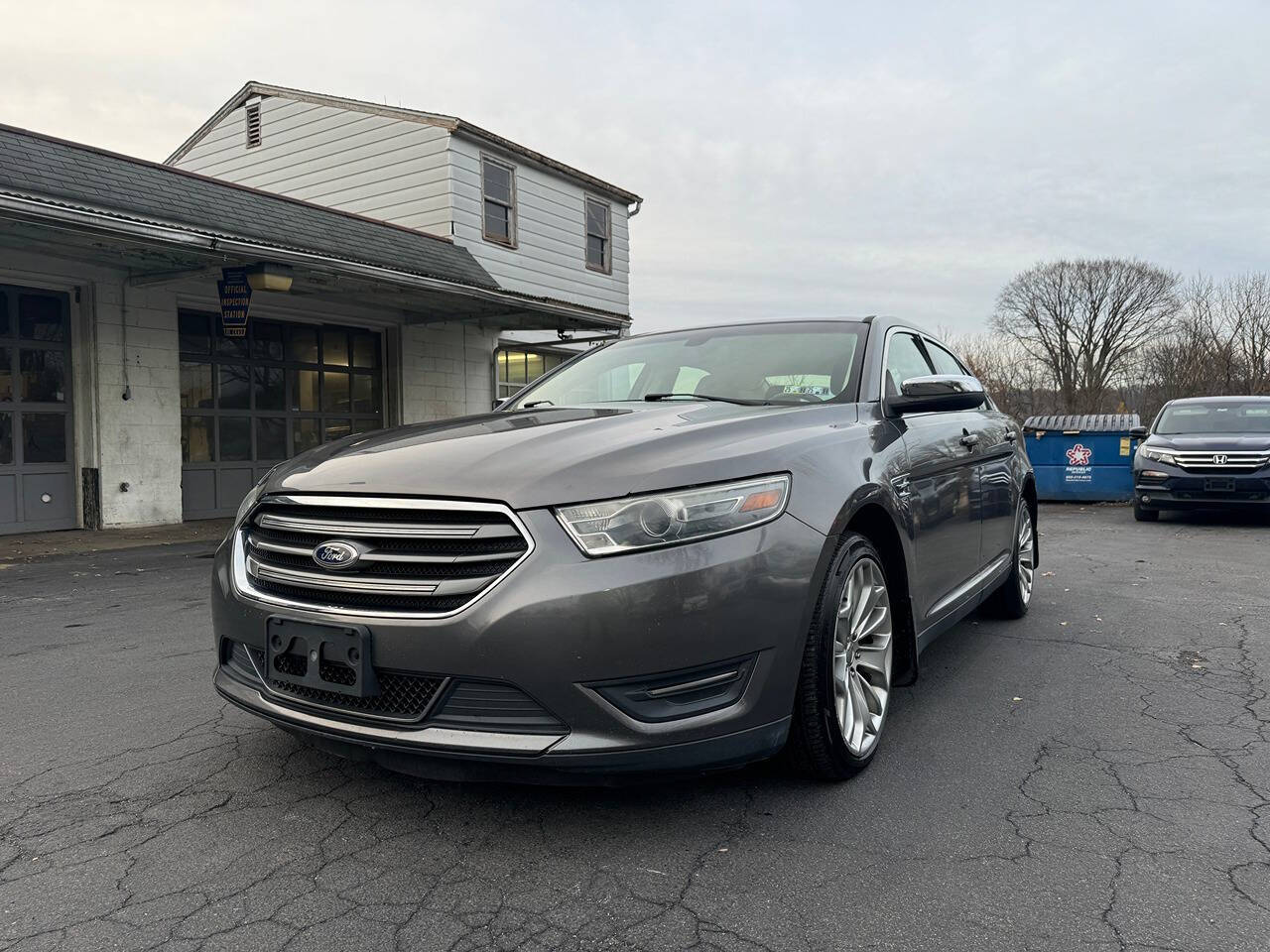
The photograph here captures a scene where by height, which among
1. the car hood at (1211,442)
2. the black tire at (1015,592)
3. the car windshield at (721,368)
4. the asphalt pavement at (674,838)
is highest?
the car windshield at (721,368)

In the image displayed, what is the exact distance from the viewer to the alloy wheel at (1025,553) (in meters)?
5.26

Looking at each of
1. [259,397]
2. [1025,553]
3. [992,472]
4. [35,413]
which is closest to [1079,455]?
[1025,553]

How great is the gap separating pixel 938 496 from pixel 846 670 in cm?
108

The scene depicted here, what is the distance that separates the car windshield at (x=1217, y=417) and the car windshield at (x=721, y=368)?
9964 millimetres

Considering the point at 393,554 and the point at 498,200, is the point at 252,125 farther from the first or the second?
the point at 393,554

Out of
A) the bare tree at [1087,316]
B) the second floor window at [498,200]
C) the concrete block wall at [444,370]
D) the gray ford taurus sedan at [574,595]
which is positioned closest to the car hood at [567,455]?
the gray ford taurus sedan at [574,595]

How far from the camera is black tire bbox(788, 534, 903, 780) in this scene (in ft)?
8.38

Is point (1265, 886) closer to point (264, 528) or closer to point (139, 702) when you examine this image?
point (264, 528)

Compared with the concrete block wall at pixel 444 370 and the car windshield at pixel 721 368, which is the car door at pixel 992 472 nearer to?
the car windshield at pixel 721 368

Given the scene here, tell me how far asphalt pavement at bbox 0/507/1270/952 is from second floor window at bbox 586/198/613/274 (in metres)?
15.1

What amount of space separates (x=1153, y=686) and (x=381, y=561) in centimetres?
340

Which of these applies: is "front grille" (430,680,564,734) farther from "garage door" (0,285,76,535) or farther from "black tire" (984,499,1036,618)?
"garage door" (0,285,76,535)

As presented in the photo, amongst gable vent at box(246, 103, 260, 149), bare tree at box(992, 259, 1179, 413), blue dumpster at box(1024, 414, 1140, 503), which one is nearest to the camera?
blue dumpster at box(1024, 414, 1140, 503)

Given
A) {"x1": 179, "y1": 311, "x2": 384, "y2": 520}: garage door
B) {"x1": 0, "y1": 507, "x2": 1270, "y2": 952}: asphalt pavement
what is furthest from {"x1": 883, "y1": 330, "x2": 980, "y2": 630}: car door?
{"x1": 179, "y1": 311, "x2": 384, "y2": 520}: garage door
